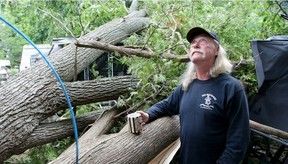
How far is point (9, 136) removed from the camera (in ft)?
10.7

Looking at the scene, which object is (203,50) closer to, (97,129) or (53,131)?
(97,129)

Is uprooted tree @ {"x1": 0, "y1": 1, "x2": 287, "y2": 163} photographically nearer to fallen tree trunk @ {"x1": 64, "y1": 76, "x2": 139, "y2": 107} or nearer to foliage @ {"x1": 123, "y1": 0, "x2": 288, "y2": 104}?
fallen tree trunk @ {"x1": 64, "y1": 76, "x2": 139, "y2": 107}

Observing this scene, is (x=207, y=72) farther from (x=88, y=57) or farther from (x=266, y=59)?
(x=88, y=57)

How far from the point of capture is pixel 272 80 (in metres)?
4.07

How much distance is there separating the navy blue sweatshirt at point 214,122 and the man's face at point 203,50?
139 mm

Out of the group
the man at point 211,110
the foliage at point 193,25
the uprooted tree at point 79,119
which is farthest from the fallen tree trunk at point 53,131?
the man at point 211,110

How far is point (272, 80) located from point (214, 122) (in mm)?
1786

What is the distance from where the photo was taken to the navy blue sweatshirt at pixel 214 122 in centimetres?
243

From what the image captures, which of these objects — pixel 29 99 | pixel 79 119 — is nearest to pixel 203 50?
pixel 29 99

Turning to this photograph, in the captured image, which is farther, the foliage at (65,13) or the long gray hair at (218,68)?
the foliage at (65,13)

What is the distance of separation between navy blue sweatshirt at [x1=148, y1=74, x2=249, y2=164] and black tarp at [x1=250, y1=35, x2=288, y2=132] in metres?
1.54

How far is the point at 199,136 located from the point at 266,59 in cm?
178

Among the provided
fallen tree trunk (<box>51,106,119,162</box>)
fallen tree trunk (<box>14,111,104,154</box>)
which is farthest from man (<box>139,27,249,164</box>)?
fallen tree trunk (<box>14,111,104,154</box>)

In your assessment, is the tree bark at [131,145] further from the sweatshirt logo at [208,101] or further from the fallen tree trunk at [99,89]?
the sweatshirt logo at [208,101]
